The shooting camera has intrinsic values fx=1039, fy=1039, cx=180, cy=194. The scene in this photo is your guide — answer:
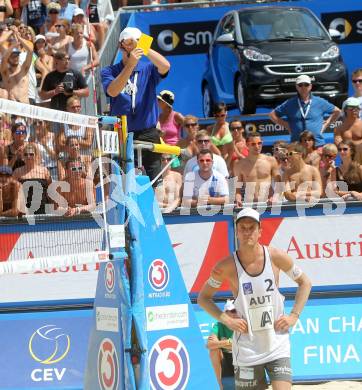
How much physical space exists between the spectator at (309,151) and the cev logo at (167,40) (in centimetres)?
650

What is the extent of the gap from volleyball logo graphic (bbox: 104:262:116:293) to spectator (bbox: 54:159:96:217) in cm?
104

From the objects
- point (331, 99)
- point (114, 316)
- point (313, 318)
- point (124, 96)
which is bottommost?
point (114, 316)

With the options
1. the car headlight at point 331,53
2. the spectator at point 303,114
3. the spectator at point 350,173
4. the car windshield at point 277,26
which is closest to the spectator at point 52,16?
the car windshield at point 277,26

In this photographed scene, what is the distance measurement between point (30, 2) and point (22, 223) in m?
9.10

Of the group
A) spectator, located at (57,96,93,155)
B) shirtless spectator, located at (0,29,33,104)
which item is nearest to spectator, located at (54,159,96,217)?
spectator, located at (57,96,93,155)

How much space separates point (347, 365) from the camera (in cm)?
995

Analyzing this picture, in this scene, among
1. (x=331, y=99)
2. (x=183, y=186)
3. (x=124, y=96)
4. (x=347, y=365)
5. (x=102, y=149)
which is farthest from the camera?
(x=331, y=99)

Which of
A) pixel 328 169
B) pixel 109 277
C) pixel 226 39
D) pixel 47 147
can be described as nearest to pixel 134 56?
pixel 47 147

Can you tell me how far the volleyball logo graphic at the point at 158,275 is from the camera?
8.12 metres

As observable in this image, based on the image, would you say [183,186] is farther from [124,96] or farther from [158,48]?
[158,48]

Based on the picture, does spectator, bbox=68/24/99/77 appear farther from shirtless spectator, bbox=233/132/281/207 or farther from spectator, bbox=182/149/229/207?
spectator, bbox=182/149/229/207

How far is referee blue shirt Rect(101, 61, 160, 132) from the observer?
369 inches

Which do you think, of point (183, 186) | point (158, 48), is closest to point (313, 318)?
point (183, 186)

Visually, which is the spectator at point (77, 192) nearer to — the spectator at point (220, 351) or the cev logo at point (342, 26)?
the spectator at point (220, 351)
